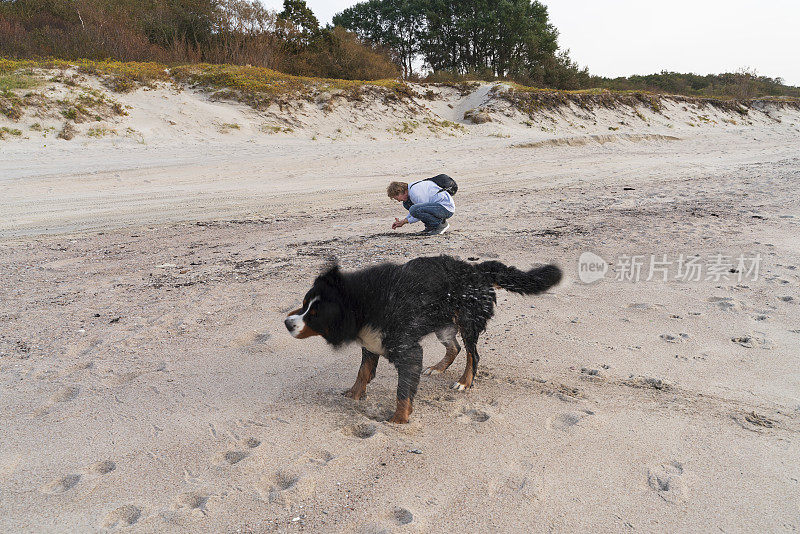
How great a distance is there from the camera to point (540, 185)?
14352mm

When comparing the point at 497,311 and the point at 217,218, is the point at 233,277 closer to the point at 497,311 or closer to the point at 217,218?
the point at 497,311

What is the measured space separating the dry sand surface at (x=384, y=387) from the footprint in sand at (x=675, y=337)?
65 mm

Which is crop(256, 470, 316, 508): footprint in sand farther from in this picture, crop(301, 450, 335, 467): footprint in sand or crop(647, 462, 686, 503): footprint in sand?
crop(647, 462, 686, 503): footprint in sand

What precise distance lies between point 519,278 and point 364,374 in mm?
1376

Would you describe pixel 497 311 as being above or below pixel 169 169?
below

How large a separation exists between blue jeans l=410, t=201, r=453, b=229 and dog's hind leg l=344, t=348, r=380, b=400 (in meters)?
5.35

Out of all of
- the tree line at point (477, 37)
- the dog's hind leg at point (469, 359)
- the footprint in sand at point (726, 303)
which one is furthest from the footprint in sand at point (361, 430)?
the tree line at point (477, 37)

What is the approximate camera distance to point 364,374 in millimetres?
3893

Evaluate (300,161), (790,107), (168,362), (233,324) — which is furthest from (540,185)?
(790,107)

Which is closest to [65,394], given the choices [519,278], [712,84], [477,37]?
[519,278]

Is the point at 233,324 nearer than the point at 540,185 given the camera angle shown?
Yes

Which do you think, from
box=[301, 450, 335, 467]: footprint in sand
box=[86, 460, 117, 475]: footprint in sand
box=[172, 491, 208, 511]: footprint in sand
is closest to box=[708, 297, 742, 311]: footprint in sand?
box=[301, 450, 335, 467]: footprint in sand

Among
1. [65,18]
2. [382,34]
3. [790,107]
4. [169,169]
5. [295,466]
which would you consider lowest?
[295,466]

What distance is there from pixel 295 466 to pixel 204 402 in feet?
3.68
